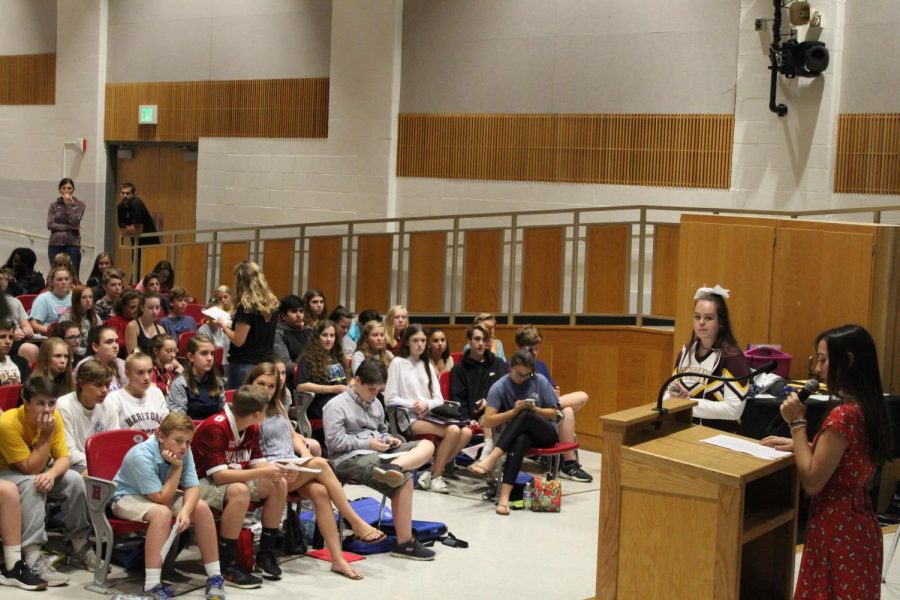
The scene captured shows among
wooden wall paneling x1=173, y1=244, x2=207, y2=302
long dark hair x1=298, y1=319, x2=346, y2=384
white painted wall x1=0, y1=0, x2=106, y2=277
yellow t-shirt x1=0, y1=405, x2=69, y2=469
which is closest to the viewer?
yellow t-shirt x1=0, y1=405, x2=69, y2=469

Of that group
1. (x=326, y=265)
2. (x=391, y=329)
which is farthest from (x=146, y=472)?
(x=326, y=265)

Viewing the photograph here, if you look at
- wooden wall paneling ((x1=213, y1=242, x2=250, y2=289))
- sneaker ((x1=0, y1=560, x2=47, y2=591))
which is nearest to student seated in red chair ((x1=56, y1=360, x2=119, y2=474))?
sneaker ((x1=0, y1=560, x2=47, y2=591))

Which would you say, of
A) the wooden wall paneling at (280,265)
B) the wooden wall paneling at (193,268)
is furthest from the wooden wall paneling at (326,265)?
the wooden wall paneling at (193,268)

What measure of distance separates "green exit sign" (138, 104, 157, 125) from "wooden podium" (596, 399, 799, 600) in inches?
468

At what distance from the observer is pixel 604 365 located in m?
9.65

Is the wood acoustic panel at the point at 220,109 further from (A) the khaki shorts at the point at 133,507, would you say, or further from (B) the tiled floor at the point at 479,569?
(A) the khaki shorts at the point at 133,507

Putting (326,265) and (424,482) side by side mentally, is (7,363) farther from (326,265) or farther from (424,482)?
(326,265)

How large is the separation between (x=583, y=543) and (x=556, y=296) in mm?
3634

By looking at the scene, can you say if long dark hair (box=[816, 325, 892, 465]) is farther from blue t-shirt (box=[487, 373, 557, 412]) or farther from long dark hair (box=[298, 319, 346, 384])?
long dark hair (box=[298, 319, 346, 384])

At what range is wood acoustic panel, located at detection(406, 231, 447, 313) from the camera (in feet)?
35.7

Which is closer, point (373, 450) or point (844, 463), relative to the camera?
point (844, 463)

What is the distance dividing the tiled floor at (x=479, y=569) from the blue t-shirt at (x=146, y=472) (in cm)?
53

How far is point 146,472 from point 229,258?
744 centimetres

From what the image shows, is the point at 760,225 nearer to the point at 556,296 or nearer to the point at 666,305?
the point at 666,305
